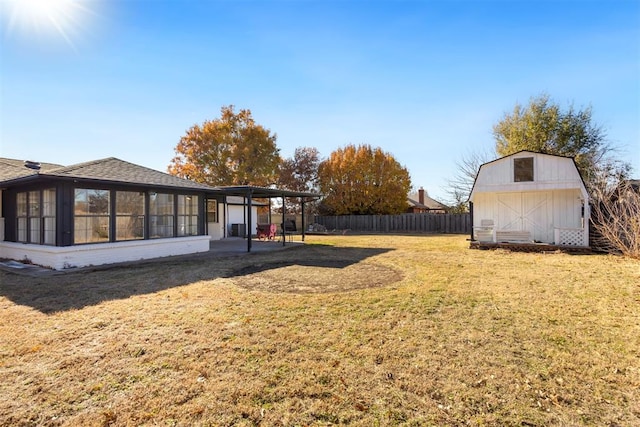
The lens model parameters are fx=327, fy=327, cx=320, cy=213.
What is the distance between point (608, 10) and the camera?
26.6 feet

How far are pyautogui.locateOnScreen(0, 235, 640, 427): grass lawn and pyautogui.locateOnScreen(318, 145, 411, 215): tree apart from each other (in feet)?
71.2

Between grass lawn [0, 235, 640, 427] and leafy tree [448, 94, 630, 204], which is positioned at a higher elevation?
leafy tree [448, 94, 630, 204]

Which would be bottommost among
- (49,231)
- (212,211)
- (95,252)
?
(95,252)

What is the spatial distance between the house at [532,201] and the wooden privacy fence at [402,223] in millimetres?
7846

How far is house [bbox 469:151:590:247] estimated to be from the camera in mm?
12750

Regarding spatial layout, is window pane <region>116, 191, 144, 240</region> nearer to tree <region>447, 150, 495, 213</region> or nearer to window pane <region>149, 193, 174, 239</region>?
window pane <region>149, 193, 174, 239</region>

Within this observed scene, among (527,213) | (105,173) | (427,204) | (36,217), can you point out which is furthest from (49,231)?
(427,204)

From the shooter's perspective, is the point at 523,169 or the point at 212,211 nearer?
the point at 523,169

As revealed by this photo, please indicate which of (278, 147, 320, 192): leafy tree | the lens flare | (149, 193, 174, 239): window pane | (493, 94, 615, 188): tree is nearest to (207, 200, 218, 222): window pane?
(149, 193, 174, 239): window pane

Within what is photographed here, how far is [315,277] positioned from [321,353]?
412 cm

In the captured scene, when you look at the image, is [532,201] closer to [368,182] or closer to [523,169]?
[523,169]

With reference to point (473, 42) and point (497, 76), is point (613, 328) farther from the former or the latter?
point (497, 76)

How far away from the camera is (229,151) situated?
2886cm

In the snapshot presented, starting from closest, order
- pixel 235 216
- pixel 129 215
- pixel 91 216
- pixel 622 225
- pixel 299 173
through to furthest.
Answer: pixel 91 216 < pixel 129 215 < pixel 622 225 < pixel 235 216 < pixel 299 173
